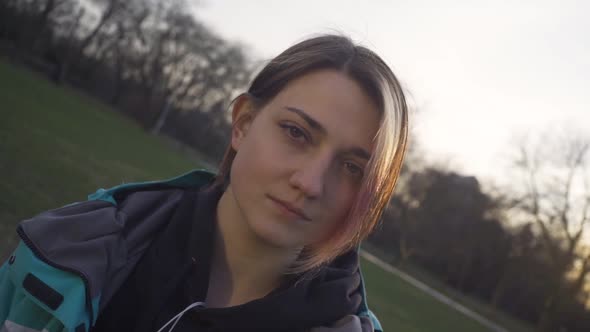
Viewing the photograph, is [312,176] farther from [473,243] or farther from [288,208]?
[473,243]

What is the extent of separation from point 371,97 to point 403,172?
39959 millimetres

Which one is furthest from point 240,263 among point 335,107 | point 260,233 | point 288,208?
point 335,107

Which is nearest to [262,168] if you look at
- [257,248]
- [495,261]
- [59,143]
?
[257,248]

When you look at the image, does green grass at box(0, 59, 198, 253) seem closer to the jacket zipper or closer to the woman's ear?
the jacket zipper

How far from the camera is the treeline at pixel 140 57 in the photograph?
3728 centimetres

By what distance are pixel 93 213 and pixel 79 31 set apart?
46.1 m

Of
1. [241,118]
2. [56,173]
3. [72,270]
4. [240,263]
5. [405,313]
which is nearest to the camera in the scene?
[72,270]

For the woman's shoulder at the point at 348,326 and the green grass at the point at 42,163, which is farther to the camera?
the green grass at the point at 42,163

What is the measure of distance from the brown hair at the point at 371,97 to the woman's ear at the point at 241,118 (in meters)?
0.06

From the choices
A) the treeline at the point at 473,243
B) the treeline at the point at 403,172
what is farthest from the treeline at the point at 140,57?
the treeline at the point at 473,243

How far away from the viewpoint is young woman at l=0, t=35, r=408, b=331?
65.7 inches

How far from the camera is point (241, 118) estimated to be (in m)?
2.11

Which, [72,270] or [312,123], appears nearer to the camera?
[72,270]

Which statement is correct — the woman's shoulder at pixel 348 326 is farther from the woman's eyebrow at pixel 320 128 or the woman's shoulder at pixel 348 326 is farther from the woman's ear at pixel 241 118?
the woman's ear at pixel 241 118
